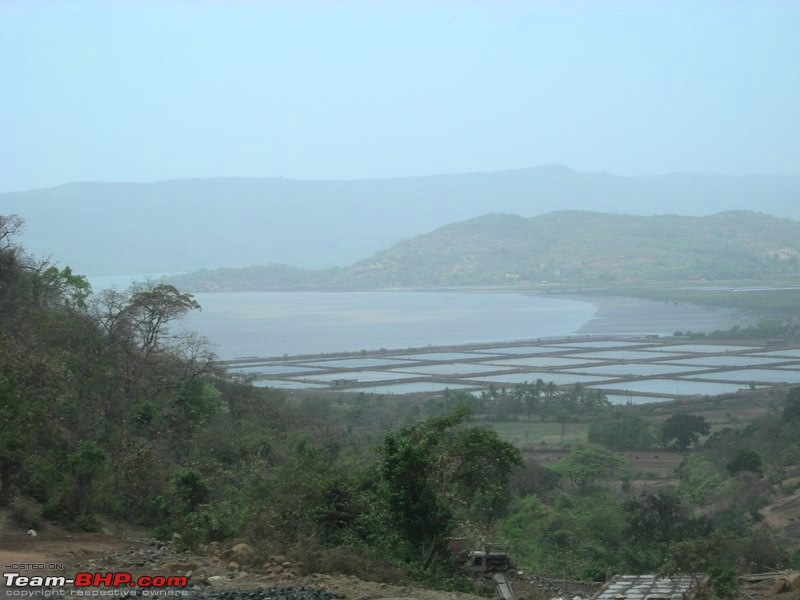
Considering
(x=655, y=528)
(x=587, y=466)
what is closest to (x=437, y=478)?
(x=655, y=528)

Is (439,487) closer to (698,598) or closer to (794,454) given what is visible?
(698,598)

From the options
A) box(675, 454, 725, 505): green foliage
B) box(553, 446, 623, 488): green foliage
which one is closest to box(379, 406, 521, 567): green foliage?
box(675, 454, 725, 505): green foliage

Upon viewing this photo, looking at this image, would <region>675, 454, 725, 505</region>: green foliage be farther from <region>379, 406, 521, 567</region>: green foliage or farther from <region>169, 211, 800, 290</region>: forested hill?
<region>169, 211, 800, 290</region>: forested hill

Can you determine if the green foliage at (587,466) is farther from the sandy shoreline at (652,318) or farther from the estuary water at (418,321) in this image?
the sandy shoreline at (652,318)

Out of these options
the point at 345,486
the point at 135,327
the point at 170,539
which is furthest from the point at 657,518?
the point at 135,327

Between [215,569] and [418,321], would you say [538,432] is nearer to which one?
[215,569]

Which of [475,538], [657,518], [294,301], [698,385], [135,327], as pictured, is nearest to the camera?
[475,538]
